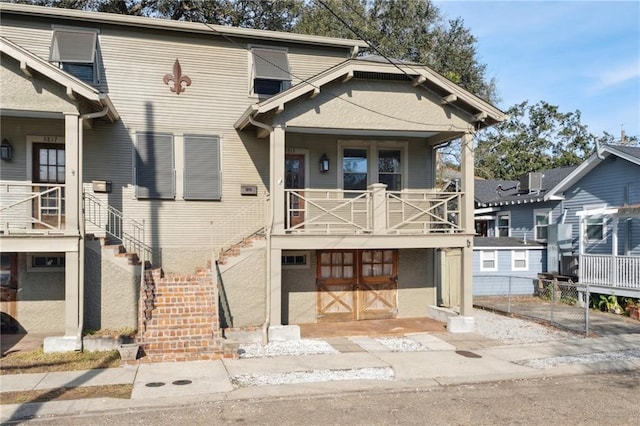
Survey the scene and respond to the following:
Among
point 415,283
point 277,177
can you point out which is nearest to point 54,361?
point 277,177

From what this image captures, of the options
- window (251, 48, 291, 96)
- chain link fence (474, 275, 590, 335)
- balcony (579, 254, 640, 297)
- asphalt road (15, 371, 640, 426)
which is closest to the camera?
asphalt road (15, 371, 640, 426)

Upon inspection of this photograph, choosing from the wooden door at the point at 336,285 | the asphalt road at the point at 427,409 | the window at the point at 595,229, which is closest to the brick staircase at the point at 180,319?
the asphalt road at the point at 427,409

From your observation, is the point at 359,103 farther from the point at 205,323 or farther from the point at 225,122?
the point at 205,323

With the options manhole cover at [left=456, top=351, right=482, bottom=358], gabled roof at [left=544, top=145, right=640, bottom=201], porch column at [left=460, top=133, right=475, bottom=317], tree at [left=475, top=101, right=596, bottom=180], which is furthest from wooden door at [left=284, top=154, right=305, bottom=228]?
tree at [left=475, top=101, right=596, bottom=180]

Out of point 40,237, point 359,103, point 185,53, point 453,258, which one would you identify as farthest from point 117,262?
point 453,258

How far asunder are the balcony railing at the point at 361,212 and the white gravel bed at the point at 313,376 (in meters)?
3.76

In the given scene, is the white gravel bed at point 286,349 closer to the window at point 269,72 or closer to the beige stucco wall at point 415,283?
the beige stucco wall at point 415,283

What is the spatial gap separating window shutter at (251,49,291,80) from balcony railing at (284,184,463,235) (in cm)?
313

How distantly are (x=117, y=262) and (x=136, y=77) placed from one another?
471cm

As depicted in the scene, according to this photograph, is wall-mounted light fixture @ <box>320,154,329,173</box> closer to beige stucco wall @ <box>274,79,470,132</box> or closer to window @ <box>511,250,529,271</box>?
beige stucco wall @ <box>274,79,470,132</box>

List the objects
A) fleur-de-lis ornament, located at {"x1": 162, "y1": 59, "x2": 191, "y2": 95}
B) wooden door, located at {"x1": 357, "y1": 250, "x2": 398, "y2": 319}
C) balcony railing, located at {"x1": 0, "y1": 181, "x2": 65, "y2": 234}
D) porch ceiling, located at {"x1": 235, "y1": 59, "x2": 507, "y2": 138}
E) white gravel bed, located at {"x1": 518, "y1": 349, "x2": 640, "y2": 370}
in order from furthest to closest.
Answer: wooden door, located at {"x1": 357, "y1": 250, "x2": 398, "y2": 319}, fleur-de-lis ornament, located at {"x1": 162, "y1": 59, "x2": 191, "y2": 95}, balcony railing, located at {"x1": 0, "y1": 181, "x2": 65, "y2": 234}, porch ceiling, located at {"x1": 235, "y1": 59, "x2": 507, "y2": 138}, white gravel bed, located at {"x1": 518, "y1": 349, "x2": 640, "y2": 370}

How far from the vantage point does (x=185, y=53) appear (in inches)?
533

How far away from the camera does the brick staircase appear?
10109mm

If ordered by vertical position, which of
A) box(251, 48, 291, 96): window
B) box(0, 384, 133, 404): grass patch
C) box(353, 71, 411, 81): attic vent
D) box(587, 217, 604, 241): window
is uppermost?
box(251, 48, 291, 96): window
